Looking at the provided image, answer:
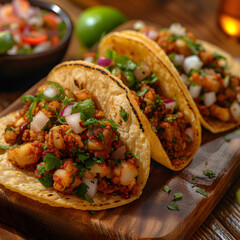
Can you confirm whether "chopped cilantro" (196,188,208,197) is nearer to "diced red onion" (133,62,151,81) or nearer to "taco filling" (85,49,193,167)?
"taco filling" (85,49,193,167)

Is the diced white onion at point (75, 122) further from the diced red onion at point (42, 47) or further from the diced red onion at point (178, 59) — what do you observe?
the diced red onion at point (42, 47)

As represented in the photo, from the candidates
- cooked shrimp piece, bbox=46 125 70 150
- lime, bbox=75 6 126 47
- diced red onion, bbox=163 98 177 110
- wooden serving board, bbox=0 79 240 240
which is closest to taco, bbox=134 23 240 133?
diced red onion, bbox=163 98 177 110

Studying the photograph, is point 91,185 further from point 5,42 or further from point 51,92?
point 5,42

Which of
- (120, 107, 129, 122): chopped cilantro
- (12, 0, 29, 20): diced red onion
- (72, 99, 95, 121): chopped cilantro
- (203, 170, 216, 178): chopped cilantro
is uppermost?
(120, 107, 129, 122): chopped cilantro

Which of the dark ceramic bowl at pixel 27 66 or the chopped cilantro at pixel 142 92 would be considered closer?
the chopped cilantro at pixel 142 92

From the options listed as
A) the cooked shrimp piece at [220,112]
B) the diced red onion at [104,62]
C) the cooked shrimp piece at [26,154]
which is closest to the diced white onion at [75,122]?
the cooked shrimp piece at [26,154]
